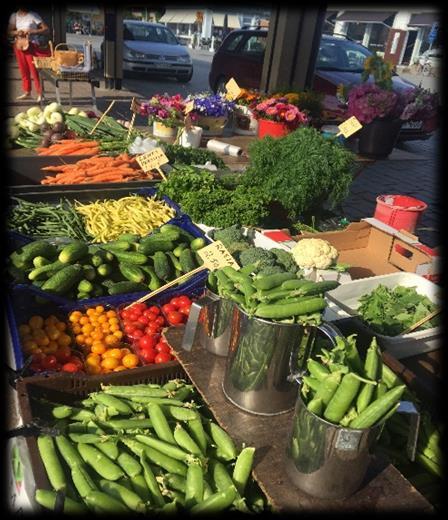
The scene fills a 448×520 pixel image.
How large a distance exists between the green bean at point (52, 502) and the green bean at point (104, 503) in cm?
4

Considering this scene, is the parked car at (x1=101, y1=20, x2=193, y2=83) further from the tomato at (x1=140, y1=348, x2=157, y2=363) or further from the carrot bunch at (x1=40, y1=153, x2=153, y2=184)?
the tomato at (x1=140, y1=348, x2=157, y2=363)

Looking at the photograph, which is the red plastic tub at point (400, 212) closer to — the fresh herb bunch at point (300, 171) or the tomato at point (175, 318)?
the fresh herb bunch at point (300, 171)

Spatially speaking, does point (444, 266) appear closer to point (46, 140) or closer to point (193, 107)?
point (193, 107)

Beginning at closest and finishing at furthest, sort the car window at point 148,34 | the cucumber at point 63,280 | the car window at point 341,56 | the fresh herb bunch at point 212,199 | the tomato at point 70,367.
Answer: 1. the tomato at point 70,367
2. the cucumber at point 63,280
3. the fresh herb bunch at point 212,199
4. the car window at point 341,56
5. the car window at point 148,34

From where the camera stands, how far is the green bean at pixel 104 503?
1.78m

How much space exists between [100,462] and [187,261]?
1.71 m

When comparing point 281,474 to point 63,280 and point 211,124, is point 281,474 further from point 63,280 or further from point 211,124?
point 211,124

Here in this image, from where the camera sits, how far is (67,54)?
30.5ft

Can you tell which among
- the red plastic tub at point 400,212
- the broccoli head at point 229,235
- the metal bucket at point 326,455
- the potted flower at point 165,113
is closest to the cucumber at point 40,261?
the broccoli head at point 229,235

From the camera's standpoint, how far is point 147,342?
9.62 feet

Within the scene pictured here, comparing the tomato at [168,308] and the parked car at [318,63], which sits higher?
the parked car at [318,63]

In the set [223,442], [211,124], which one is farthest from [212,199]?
[211,124]

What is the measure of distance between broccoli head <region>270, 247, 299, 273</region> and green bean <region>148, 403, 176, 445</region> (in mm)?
1376

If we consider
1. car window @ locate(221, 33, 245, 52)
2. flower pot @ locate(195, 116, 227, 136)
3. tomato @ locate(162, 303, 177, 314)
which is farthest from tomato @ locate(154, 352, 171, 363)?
car window @ locate(221, 33, 245, 52)
